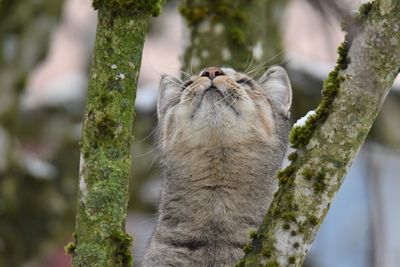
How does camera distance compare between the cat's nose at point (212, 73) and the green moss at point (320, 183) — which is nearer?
the green moss at point (320, 183)

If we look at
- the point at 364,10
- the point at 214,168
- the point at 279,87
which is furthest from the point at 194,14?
the point at 364,10

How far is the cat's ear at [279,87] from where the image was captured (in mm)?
7391

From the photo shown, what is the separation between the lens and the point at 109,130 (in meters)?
5.10

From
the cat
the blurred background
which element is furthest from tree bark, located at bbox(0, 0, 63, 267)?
the cat

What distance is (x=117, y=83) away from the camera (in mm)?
5121

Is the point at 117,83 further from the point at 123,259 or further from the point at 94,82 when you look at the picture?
the point at 123,259

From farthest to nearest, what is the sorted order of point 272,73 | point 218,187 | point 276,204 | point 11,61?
point 11,61
point 272,73
point 218,187
point 276,204

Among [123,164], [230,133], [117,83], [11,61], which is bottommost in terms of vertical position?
[123,164]

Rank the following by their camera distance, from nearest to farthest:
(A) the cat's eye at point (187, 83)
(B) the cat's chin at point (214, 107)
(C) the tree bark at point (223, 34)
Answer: (B) the cat's chin at point (214, 107) < (A) the cat's eye at point (187, 83) < (C) the tree bark at point (223, 34)

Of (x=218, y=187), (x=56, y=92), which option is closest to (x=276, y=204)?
(x=218, y=187)

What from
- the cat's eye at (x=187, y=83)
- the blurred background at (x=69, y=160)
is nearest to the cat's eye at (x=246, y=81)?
the cat's eye at (x=187, y=83)

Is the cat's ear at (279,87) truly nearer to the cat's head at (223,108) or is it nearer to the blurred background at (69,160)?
the cat's head at (223,108)

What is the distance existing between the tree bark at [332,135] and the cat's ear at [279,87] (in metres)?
2.45

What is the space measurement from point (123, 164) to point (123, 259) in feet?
1.66
